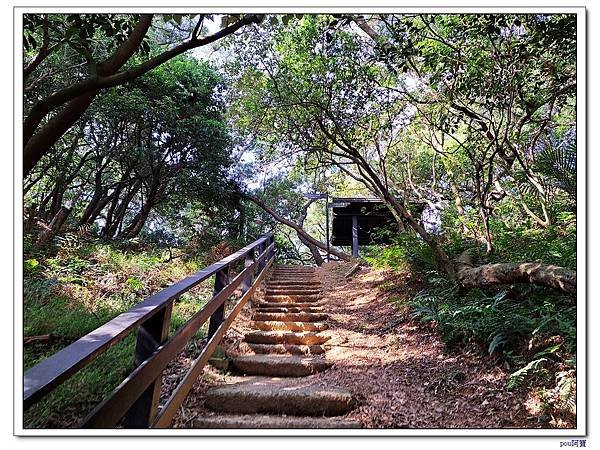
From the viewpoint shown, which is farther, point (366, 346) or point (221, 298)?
point (366, 346)

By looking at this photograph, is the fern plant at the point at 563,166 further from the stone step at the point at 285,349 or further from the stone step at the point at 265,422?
the stone step at the point at 285,349

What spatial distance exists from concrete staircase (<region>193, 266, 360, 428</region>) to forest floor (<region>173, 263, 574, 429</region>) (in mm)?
86

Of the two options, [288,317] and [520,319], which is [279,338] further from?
[520,319]

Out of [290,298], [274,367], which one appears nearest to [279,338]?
[274,367]

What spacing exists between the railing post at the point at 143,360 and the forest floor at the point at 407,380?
0.37m

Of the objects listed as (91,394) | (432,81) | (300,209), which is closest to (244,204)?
(300,209)

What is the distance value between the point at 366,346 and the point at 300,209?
11091mm

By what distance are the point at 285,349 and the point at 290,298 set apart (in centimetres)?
198

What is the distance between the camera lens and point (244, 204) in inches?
394

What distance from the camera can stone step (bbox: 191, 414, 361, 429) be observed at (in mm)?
1922

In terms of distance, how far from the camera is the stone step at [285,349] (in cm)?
321

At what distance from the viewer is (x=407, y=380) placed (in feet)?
8.17

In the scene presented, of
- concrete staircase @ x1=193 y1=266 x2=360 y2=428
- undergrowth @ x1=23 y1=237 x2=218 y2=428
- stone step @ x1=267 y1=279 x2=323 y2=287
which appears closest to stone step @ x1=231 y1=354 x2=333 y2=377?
concrete staircase @ x1=193 y1=266 x2=360 y2=428

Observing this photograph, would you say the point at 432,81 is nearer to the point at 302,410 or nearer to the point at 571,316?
the point at 571,316
